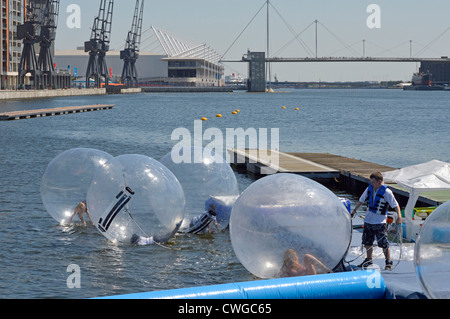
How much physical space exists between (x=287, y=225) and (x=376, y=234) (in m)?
2.17

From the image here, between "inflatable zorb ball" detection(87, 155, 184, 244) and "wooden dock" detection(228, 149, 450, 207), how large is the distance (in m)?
9.61

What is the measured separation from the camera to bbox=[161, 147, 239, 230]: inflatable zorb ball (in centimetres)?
1596

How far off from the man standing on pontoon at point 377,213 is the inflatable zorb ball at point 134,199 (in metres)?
3.89

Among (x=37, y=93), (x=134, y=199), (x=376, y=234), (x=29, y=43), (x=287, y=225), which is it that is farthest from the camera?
(x=29, y=43)

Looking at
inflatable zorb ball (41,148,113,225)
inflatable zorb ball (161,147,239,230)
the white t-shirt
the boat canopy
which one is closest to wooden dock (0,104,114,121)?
inflatable zorb ball (41,148,113,225)

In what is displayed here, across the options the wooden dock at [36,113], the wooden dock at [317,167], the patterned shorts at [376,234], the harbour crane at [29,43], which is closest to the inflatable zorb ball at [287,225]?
the patterned shorts at [376,234]

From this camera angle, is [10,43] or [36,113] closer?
[36,113]

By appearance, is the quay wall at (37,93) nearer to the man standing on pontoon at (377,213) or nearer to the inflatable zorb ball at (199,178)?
the inflatable zorb ball at (199,178)

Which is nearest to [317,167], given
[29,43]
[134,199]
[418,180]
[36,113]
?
[418,180]

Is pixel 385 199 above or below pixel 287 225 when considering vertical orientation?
above

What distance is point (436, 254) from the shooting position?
31.0 ft

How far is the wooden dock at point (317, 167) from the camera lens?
25616 mm

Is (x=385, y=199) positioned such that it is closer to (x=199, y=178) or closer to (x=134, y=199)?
(x=134, y=199)
